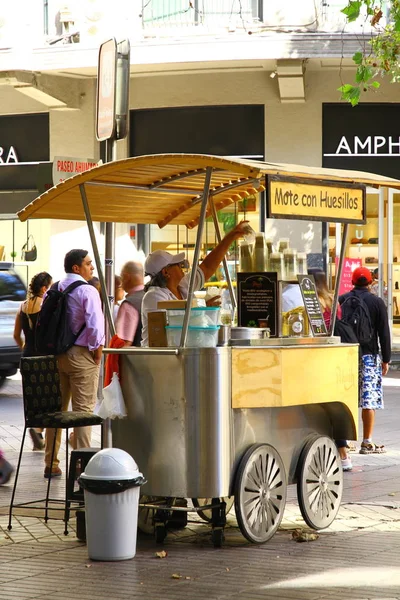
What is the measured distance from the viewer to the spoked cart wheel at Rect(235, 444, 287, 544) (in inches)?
303

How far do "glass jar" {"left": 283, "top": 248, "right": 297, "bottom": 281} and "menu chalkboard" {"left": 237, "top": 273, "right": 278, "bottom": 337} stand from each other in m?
0.39

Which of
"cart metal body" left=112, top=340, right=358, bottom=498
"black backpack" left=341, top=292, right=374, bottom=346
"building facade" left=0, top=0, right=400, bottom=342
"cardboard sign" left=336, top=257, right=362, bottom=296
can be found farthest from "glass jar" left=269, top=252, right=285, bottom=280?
"cardboard sign" left=336, top=257, right=362, bottom=296

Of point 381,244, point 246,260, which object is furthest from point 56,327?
point 381,244

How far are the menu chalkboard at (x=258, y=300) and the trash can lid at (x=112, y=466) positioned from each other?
1431 millimetres

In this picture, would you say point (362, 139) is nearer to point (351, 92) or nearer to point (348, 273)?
point (348, 273)

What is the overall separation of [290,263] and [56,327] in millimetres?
2508

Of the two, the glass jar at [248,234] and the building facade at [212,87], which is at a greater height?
the building facade at [212,87]

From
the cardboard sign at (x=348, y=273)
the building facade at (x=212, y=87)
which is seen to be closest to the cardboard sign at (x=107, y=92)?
the building facade at (x=212, y=87)

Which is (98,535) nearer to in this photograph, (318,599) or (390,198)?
(318,599)

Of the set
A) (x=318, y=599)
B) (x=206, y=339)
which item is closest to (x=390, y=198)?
(x=206, y=339)

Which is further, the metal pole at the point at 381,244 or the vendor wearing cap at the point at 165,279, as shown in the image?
the metal pole at the point at 381,244

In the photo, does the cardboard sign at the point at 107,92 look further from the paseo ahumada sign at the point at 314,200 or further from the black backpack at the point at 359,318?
the black backpack at the point at 359,318

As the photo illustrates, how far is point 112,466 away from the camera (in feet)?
24.3

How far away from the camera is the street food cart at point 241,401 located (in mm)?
7648
